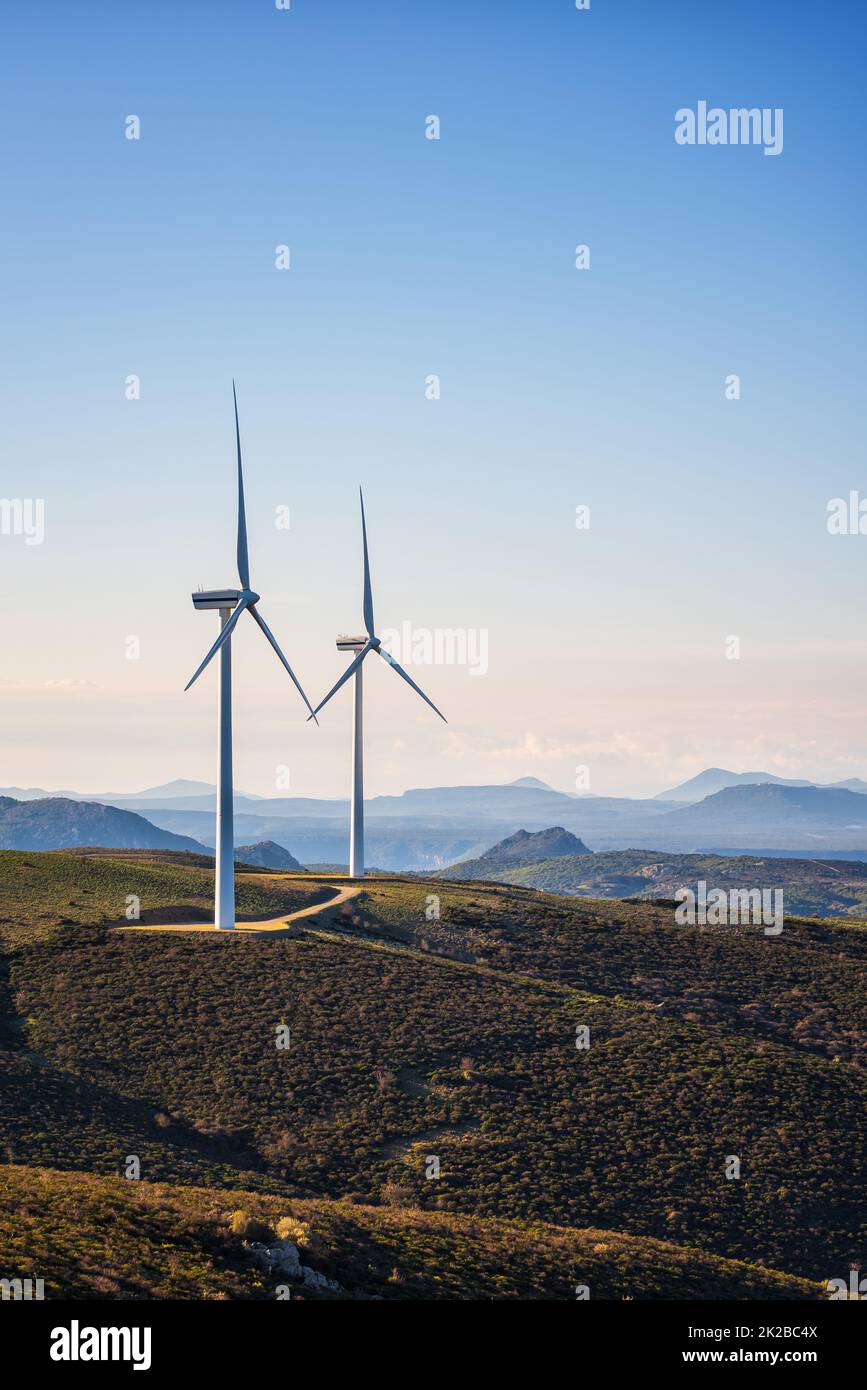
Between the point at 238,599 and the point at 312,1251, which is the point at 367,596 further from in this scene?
the point at 312,1251

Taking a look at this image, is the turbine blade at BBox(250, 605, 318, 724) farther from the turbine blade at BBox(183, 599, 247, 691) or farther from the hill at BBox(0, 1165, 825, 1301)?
the hill at BBox(0, 1165, 825, 1301)

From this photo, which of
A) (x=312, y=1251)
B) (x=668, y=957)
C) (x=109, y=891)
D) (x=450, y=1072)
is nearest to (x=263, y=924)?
(x=109, y=891)

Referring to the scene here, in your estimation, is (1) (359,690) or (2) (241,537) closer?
(2) (241,537)

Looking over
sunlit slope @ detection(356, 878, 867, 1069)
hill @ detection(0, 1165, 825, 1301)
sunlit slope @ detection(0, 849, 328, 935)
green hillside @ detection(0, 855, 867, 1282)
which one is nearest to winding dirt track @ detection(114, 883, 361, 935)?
green hillside @ detection(0, 855, 867, 1282)

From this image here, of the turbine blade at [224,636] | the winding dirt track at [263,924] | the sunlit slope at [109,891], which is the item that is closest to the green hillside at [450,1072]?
the sunlit slope at [109,891]

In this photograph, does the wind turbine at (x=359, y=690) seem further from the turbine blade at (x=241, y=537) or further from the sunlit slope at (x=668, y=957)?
the turbine blade at (x=241, y=537)

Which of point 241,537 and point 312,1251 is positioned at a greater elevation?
point 241,537
